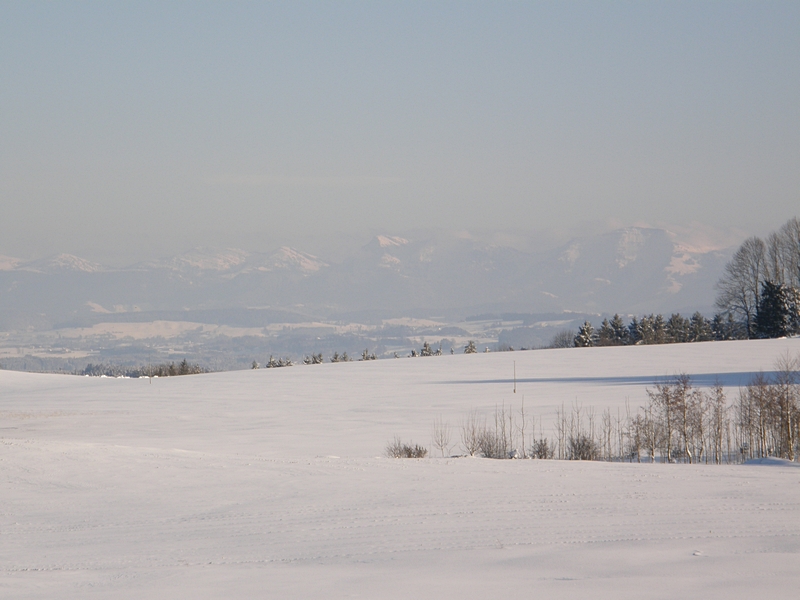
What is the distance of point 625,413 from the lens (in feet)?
107

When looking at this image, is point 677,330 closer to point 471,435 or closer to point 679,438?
point 679,438

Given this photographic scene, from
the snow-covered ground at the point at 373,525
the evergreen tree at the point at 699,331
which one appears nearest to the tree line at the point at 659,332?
the evergreen tree at the point at 699,331

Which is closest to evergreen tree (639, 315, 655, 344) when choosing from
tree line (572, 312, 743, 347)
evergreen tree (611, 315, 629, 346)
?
tree line (572, 312, 743, 347)

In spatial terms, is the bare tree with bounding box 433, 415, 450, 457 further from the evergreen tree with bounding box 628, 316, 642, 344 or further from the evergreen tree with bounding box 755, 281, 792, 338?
the evergreen tree with bounding box 628, 316, 642, 344

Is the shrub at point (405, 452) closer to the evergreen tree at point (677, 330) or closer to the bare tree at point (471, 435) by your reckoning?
the bare tree at point (471, 435)

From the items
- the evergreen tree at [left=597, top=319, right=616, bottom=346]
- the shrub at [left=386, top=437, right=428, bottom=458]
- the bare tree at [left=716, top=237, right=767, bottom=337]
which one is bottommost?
the shrub at [left=386, top=437, right=428, bottom=458]

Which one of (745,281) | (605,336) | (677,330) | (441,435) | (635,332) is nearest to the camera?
(441,435)

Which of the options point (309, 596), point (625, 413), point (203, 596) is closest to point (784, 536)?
point (309, 596)

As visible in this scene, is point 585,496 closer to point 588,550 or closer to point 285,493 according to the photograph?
point 588,550

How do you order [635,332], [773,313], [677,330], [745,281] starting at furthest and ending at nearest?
1. [677,330]
2. [635,332]
3. [745,281]
4. [773,313]

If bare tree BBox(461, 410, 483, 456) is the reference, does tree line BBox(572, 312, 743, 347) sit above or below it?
above


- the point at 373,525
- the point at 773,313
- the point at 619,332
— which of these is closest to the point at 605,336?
the point at 619,332

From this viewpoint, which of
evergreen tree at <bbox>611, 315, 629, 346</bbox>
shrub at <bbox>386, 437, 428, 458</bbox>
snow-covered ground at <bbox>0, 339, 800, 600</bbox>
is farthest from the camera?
evergreen tree at <bbox>611, 315, 629, 346</bbox>

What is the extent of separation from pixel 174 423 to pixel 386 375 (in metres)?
20.5
